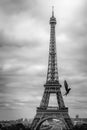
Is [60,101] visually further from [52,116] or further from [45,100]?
[52,116]

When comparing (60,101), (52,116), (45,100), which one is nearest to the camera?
(60,101)

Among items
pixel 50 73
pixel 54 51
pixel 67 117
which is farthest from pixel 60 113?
pixel 54 51

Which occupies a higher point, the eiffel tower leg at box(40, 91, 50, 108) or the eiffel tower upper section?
the eiffel tower upper section

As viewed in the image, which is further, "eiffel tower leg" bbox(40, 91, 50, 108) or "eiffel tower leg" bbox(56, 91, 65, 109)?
"eiffel tower leg" bbox(40, 91, 50, 108)

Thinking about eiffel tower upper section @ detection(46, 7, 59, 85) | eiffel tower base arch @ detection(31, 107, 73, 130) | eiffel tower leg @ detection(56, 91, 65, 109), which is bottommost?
eiffel tower base arch @ detection(31, 107, 73, 130)

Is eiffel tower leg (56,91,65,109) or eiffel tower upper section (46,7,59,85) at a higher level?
eiffel tower upper section (46,7,59,85)

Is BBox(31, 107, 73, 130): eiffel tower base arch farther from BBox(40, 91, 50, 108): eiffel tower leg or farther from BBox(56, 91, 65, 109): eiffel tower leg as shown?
BBox(40, 91, 50, 108): eiffel tower leg

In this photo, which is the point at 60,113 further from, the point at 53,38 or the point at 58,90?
the point at 53,38

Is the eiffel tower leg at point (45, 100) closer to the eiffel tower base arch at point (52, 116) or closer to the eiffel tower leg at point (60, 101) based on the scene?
the eiffel tower base arch at point (52, 116)

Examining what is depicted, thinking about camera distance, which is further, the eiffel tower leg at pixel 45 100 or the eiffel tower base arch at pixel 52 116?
the eiffel tower leg at pixel 45 100
